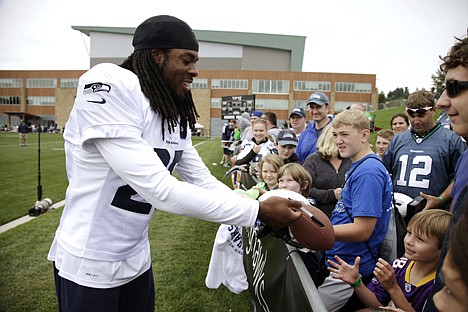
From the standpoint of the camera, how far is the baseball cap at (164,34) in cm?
183

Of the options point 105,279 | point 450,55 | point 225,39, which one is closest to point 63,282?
point 105,279

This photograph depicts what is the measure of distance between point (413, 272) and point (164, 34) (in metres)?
2.10

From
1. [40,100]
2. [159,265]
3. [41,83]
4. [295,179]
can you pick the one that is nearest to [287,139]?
[295,179]

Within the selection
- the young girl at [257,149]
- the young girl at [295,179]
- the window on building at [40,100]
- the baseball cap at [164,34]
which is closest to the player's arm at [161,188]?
the baseball cap at [164,34]

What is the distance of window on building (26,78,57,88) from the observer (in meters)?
63.3

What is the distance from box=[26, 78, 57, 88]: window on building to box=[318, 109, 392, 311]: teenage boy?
7075cm

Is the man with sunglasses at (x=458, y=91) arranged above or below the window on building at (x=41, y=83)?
below

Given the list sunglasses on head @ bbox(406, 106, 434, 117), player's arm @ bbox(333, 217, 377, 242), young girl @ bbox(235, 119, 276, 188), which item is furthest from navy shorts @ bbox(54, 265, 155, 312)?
young girl @ bbox(235, 119, 276, 188)

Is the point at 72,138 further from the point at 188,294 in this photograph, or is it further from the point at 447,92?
the point at 188,294

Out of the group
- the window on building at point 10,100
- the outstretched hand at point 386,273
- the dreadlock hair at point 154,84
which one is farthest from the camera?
the window on building at point 10,100

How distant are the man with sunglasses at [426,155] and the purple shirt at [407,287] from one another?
174cm

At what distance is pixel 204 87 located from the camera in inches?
2368

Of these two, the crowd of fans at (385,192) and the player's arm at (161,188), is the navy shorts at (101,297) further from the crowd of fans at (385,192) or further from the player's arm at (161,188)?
the crowd of fans at (385,192)

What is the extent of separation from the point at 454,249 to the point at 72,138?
174 centimetres
